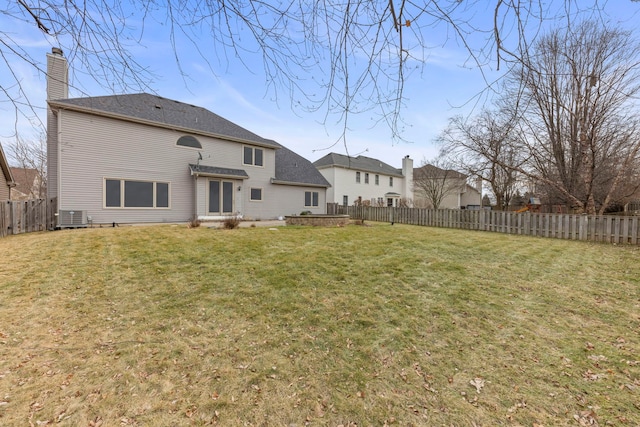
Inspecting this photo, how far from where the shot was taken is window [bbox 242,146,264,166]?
17.2 m

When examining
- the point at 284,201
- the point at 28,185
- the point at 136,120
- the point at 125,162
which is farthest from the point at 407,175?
the point at 28,185

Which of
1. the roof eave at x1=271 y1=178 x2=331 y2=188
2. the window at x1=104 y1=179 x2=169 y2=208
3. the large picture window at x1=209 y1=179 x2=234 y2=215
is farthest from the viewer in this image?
the roof eave at x1=271 y1=178 x2=331 y2=188

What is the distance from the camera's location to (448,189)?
98.6 ft

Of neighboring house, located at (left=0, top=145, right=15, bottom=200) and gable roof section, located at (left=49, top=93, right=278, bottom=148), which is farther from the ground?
gable roof section, located at (left=49, top=93, right=278, bottom=148)

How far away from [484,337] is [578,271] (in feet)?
15.4

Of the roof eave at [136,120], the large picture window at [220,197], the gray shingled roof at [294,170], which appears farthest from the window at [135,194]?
the gray shingled roof at [294,170]

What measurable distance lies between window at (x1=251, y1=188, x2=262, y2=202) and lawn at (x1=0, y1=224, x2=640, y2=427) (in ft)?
37.2

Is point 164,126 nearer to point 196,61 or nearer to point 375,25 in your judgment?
point 196,61

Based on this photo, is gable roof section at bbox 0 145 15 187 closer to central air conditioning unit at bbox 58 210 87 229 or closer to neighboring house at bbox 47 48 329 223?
neighboring house at bbox 47 48 329 223

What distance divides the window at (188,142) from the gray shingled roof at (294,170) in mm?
5482

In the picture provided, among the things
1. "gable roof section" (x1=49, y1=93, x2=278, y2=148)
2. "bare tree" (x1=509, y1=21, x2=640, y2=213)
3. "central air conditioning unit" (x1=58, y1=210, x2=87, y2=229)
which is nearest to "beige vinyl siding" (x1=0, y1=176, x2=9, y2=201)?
"gable roof section" (x1=49, y1=93, x2=278, y2=148)

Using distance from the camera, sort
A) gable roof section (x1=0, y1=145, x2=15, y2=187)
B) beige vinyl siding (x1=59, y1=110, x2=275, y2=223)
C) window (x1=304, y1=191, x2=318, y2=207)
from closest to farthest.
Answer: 1. beige vinyl siding (x1=59, y1=110, x2=275, y2=223)
2. gable roof section (x1=0, y1=145, x2=15, y2=187)
3. window (x1=304, y1=191, x2=318, y2=207)

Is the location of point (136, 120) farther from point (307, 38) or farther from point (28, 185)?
point (28, 185)

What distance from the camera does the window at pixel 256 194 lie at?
17.4 metres
